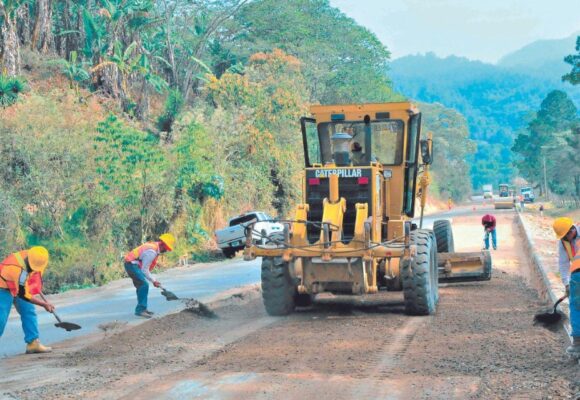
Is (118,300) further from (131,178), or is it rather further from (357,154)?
(131,178)

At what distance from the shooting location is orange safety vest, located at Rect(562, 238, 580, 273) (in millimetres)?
9289

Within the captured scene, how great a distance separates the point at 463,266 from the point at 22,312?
30.6 ft

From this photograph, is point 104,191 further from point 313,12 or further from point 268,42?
point 313,12

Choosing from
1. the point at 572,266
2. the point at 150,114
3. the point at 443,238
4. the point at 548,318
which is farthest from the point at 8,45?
the point at 572,266

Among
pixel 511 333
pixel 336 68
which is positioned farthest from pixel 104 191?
pixel 336 68

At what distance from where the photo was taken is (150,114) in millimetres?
46500

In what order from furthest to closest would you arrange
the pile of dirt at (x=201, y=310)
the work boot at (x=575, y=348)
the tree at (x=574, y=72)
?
the tree at (x=574, y=72)
the pile of dirt at (x=201, y=310)
the work boot at (x=575, y=348)

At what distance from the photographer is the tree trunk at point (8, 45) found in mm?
36594

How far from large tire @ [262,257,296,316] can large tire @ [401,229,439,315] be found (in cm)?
189

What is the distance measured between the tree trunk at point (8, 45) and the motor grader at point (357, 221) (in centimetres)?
2438

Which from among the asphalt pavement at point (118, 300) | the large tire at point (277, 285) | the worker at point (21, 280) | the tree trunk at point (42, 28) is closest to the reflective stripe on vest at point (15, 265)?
the worker at point (21, 280)

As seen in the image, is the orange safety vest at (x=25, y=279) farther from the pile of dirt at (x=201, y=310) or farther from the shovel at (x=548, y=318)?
the shovel at (x=548, y=318)

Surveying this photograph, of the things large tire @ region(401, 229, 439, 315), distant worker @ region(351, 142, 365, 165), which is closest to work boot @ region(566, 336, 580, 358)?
large tire @ region(401, 229, 439, 315)

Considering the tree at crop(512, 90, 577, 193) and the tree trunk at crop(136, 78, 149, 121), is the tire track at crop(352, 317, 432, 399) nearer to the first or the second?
the tree trunk at crop(136, 78, 149, 121)
